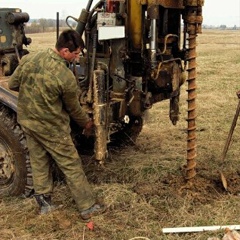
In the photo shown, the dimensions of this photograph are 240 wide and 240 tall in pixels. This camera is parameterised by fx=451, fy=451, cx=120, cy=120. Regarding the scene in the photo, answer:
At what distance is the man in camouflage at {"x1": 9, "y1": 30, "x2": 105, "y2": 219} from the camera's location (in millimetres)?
4062

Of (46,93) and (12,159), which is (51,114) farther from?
(12,159)

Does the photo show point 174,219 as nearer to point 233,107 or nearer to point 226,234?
point 226,234

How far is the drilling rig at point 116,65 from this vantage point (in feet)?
15.3

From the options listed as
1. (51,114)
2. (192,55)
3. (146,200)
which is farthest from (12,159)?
(192,55)

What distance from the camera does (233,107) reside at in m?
9.23

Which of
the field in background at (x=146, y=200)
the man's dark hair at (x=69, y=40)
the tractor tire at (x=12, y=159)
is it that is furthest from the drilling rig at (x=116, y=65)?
the man's dark hair at (x=69, y=40)

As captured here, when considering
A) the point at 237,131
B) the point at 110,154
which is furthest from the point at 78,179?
the point at 237,131

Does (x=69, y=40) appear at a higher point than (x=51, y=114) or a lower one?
higher

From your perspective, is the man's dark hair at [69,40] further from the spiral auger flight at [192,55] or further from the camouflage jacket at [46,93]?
the spiral auger flight at [192,55]

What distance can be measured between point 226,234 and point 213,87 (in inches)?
332

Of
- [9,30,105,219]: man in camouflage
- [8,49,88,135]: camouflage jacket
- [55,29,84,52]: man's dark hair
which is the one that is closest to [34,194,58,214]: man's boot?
[9,30,105,219]: man in camouflage

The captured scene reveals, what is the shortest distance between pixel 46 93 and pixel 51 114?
0.21 m

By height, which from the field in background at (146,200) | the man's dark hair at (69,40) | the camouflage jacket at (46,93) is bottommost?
the field in background at (146,200)

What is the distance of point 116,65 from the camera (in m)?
5.04
